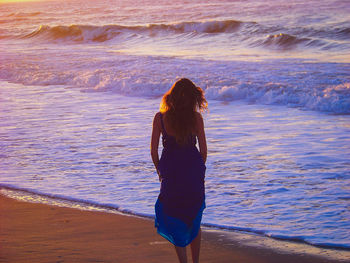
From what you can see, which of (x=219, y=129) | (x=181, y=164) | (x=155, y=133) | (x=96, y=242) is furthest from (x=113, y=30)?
(x=181, y=164)

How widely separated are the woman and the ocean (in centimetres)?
125

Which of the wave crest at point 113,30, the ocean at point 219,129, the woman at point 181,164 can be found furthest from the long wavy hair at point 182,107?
the wave crest at point 113,30

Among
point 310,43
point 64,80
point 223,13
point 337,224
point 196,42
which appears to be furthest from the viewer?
point 223,13

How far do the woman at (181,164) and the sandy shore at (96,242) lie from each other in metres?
0.50

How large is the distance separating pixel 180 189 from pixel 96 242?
3.85 ft

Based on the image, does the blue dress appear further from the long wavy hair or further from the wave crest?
the wave crest

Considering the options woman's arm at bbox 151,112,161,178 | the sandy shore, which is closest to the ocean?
the sandy shore

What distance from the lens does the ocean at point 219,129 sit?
5598mm

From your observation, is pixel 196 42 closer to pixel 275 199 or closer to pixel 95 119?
pixel 95 119

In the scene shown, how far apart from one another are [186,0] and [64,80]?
42380 mm

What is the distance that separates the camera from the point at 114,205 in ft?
18.4

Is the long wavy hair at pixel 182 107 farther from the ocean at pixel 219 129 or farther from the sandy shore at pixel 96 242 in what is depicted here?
the ocean at pixel 219 129

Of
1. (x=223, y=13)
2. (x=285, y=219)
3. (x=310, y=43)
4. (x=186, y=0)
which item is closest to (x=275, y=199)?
(x=285, y=219)

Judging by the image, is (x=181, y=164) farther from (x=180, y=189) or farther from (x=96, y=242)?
(x=96, y=242)
